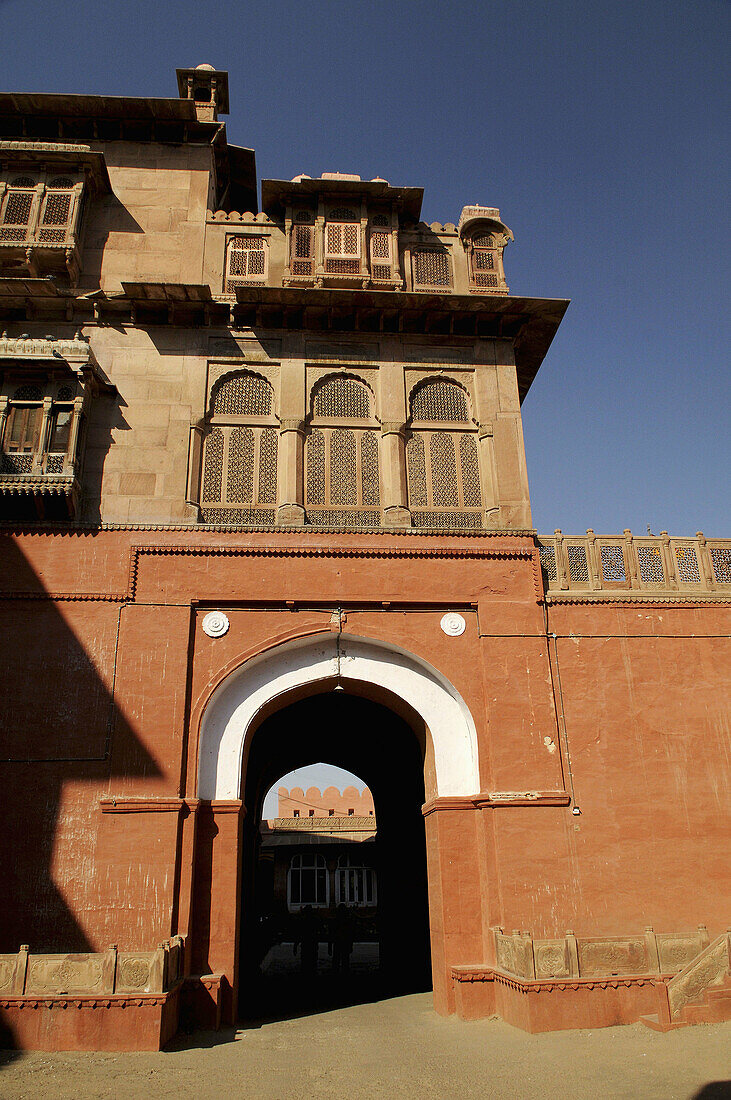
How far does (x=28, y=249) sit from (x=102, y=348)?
2413 millimetres

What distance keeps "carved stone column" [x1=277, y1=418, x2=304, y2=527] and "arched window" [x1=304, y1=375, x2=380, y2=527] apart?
197 millimetres

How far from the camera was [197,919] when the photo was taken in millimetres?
11477

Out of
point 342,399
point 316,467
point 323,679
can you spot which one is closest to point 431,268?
point 342,399

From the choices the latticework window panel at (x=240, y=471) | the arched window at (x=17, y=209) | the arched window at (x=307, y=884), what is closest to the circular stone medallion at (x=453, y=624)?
the latticework window panel at (x=240, y=471)

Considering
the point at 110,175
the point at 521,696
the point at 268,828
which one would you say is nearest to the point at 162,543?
the point at 521,696

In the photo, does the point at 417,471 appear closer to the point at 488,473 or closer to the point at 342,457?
the point at 488,473

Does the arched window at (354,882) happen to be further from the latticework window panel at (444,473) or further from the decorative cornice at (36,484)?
the decorative cornice at (36,484)

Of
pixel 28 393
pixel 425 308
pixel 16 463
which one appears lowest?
pixel 16 463

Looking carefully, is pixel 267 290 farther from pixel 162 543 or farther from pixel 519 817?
pixel 519 817

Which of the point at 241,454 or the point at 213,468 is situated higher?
the point at 241,454

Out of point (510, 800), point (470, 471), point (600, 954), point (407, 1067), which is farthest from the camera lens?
point (470, 471)

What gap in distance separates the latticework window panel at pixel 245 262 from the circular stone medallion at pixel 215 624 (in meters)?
6.69

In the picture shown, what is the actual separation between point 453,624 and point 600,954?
536 cm

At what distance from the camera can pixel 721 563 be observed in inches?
572
